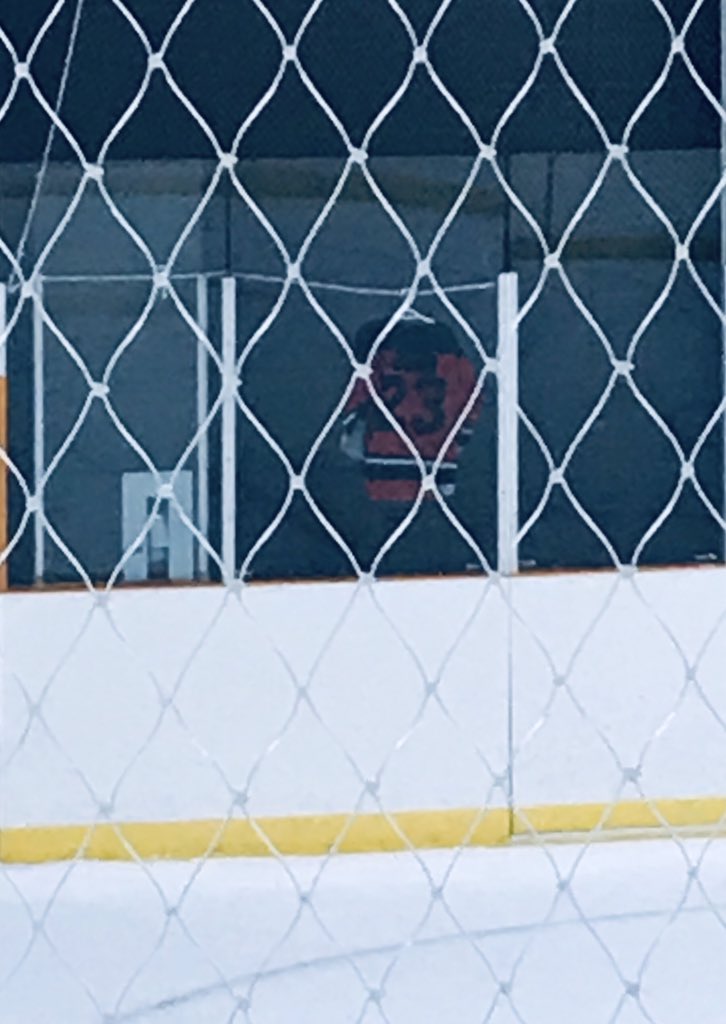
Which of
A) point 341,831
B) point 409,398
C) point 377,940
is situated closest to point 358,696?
point 341,831

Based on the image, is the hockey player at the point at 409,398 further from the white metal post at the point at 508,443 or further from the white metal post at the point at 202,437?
the white metal post at the point at 508,443

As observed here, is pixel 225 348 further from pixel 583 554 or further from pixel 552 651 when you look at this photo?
pixel 552 651

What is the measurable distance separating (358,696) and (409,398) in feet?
3.79

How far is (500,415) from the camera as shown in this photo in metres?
2.60

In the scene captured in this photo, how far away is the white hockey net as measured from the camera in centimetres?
189

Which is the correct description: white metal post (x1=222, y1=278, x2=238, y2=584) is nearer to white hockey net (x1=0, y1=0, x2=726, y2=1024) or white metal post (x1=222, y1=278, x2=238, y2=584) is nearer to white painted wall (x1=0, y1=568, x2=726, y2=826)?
white hockey net (x1=0, y1=0, x2=726, y2=1024)

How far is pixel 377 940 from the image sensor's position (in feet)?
6.18

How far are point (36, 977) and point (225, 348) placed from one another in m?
1.41

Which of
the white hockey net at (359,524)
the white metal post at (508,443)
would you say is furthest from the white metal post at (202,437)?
→ the white metal post at (508,443)

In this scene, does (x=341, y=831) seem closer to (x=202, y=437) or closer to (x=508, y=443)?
(x=508, y=443)

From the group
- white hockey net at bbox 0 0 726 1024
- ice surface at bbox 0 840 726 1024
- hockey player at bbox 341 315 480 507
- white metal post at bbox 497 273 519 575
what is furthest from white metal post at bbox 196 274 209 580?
ice surface at bbox 0 840 726 1024

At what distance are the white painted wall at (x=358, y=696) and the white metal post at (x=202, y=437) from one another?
1.25 feet

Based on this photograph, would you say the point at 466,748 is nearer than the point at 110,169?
Yes

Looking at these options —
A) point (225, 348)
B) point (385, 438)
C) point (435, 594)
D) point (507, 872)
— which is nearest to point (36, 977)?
point (507, 872)
